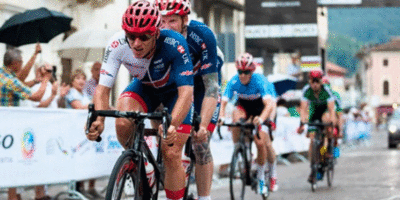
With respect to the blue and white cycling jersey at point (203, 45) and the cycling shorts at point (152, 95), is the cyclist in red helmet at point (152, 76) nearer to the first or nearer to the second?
the cycling shorts at point (152, 95)

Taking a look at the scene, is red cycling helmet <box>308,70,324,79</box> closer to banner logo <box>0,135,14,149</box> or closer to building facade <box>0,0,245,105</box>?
building facade <box>0,0,245,105</box>

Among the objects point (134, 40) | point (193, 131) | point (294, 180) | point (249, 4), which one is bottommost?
point (294, 180)

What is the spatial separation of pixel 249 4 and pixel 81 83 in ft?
71.1

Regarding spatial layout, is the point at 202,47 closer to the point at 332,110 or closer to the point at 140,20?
the point at 140,20

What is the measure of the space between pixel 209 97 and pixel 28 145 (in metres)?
3.14

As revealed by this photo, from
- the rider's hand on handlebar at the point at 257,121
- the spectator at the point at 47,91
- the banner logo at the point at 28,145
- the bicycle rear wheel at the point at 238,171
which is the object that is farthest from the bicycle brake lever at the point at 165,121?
the spectator at the point at 47,91

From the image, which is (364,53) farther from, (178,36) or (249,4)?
(178,36)

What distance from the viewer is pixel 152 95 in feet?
19.5

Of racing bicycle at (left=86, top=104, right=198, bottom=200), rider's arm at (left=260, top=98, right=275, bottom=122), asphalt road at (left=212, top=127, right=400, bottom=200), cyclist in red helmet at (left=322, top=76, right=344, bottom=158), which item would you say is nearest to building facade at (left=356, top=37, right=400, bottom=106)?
asphalt road at (left=212, top=127, right=400, bottom=200)

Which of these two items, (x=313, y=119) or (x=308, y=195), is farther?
(x=313, y=119)

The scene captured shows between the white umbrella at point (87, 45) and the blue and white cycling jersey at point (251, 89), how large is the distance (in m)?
4.45

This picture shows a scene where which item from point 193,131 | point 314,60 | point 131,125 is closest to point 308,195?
point 193,131

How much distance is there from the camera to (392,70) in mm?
140375

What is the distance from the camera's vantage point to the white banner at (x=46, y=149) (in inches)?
333
